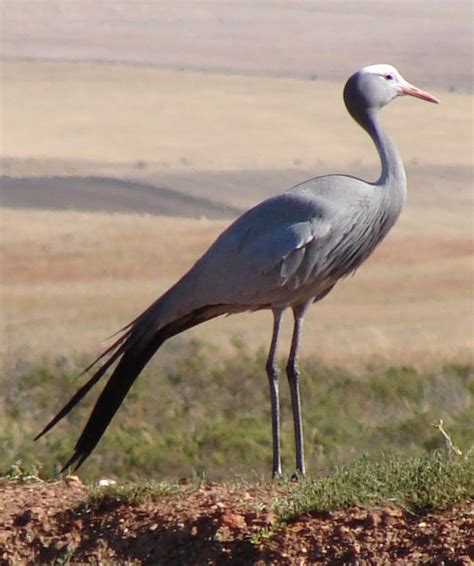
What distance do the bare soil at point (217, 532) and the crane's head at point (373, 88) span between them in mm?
2254

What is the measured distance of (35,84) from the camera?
55.7m

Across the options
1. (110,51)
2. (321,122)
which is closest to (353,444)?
(321,122)

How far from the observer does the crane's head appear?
27.4 feet

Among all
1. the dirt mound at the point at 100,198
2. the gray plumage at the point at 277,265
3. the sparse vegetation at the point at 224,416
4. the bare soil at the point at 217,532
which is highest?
the gray plumage at the point at 277,265

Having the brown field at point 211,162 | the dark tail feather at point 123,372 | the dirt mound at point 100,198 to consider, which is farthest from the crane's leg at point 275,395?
the dirt mound at point 100,198

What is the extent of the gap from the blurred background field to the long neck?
3356 millimetres

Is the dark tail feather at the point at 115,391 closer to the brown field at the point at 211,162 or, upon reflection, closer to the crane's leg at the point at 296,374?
the crane's leg at the point at 296,374

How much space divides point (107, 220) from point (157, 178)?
8499 mm

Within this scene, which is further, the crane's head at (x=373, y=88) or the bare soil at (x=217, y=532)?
the crane's head at (x=373, y=88)

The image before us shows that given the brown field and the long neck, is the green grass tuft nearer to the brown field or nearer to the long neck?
the long neck

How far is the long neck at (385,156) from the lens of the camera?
822cm

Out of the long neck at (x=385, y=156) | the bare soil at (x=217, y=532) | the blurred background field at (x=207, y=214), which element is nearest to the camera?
the bare soil at (x=217, y=532)

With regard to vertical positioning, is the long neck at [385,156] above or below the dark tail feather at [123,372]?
above

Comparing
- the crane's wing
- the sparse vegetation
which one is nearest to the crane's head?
the crane's wing
